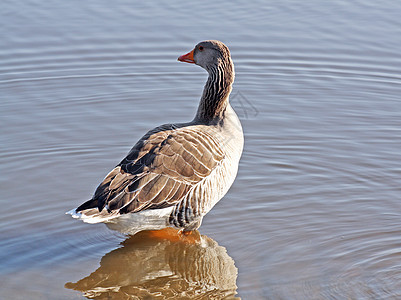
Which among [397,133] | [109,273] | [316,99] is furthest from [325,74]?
[109,273]

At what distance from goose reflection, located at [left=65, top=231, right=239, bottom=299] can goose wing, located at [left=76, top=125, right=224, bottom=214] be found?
66cm

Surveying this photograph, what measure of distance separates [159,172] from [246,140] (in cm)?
240

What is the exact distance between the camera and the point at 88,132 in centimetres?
820

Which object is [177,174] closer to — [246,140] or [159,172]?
[159,172]

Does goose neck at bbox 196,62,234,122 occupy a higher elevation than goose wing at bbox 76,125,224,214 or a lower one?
higher

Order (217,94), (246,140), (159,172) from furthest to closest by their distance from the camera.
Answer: (246,140)
(217,94)
(159,172)

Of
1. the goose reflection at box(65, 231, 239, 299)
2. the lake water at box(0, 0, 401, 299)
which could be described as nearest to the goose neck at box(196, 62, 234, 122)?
the lake water at box(0, 0, 401, 299)

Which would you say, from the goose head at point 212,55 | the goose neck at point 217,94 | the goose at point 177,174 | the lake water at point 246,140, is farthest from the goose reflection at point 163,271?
the goose head at point 212,55

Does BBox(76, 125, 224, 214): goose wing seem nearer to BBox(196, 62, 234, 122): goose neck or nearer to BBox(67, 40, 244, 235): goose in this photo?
BBox(67, 40, 244, 235): goose

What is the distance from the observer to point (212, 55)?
674 cm

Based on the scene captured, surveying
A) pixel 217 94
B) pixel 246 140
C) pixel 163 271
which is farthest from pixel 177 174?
pixel 246 140

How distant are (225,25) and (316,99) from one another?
2619mm

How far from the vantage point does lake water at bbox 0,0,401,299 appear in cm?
583

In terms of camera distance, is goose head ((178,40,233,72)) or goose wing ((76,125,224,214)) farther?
goose head ((178,40,233,72))
